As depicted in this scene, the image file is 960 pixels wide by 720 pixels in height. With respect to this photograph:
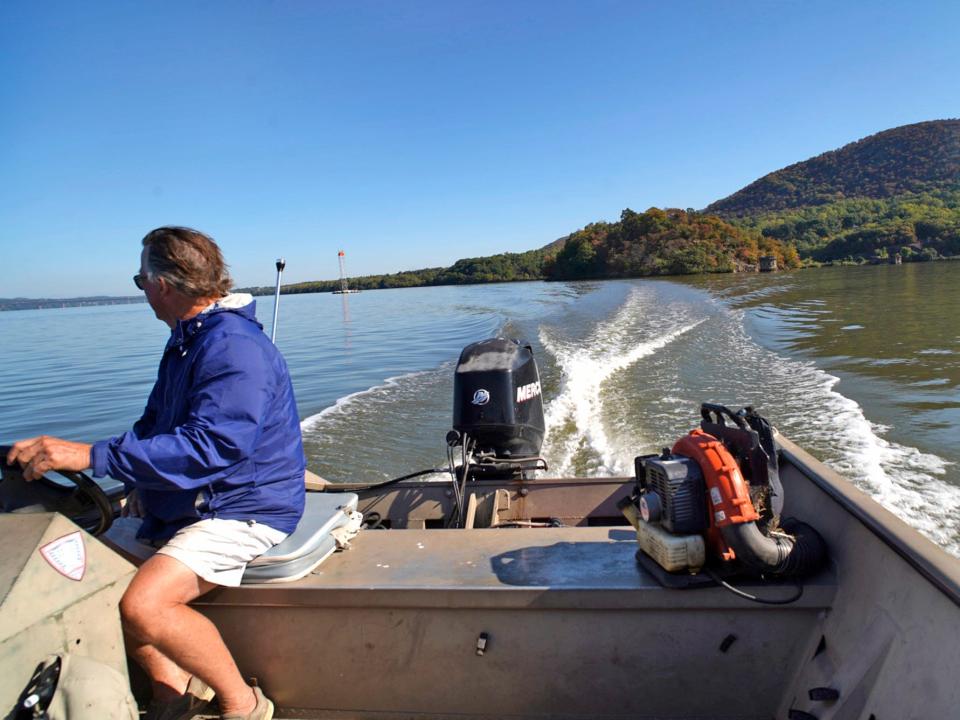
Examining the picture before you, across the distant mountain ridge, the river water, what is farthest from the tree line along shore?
the river water

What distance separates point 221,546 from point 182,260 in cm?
96

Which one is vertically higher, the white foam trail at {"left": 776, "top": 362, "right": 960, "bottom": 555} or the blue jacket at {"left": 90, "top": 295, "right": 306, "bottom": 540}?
the blue jacket at {"left": 90, "top": 295, "right": 306, "bottom": 540}

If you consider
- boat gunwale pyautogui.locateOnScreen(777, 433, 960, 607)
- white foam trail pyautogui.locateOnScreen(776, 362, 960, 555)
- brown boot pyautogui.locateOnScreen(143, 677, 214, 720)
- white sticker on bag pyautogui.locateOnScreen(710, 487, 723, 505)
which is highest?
white sticker on bag pyautogui.locateOnScreen(710, 487, 723, 505)

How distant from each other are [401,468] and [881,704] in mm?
4967

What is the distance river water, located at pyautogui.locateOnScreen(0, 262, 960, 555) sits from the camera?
232 inches

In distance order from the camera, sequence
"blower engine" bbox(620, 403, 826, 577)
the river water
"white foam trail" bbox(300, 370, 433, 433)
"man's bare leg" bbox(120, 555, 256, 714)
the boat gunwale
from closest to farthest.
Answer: the boat gunwale
"man's bare leg" bbox(120, 555, 256, 714)
"blower engine" bbox(620, 403, 826, 577)
the river water
"white foam trail" bbox(300, 370, 433, 433)

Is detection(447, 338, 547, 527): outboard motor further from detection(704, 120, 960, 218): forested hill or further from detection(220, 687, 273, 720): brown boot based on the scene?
detection(704, 120, 960, 218): forested hill

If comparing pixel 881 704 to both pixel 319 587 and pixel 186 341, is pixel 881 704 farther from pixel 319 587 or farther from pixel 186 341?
pixel 186 341

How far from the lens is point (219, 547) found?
193 centimetres

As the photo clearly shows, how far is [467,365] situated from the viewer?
4.14m

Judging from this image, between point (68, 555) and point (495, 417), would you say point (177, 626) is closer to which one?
point (68, 555)

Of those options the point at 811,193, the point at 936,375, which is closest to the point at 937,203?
the point at 811,193

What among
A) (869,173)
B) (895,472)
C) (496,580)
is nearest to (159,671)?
(496,580)

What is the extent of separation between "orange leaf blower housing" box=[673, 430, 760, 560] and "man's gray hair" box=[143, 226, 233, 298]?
70.2 inches
